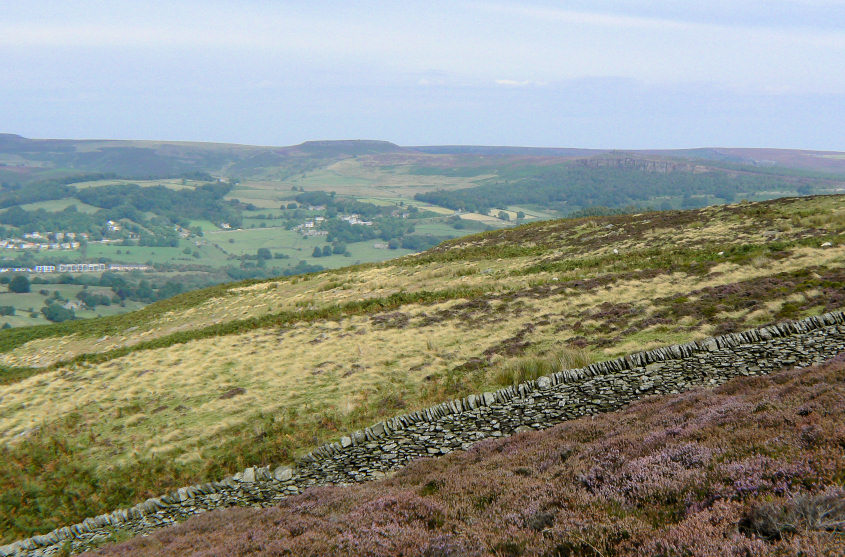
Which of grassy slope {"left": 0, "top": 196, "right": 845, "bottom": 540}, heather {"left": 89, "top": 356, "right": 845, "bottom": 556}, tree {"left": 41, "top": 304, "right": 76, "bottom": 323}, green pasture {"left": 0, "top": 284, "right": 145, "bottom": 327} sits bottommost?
green pasture {"left": 0, "top": 284, "right": 145, "bottom": 327}

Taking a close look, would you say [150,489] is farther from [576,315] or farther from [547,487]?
[576,315]

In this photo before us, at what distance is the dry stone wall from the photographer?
12930mm

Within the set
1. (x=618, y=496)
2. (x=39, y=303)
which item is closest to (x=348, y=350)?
(x=618, y=496)

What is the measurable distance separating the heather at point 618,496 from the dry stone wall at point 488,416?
1.93 m

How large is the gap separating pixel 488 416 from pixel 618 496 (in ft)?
26.4

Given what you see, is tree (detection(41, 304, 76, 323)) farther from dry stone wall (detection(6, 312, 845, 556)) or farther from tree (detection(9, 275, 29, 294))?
dry stone wall (detection(6, 312, 845, 556))

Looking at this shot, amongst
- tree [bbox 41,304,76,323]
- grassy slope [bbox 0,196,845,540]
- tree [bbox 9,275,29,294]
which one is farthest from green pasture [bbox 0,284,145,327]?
grassy slope [bbox 0,196,845,540]

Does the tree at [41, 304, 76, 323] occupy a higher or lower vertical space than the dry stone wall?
lower

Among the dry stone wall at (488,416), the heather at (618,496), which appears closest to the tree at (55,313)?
the dry stone wall at (488,416)

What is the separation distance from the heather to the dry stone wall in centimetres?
193

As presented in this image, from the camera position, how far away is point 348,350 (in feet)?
84.7

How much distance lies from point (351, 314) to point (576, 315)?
52.2 feet

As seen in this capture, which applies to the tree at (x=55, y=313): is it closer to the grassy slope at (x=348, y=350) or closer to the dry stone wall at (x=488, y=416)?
the grassy slope at (x=348, y=350)

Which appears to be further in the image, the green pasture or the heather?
the green pasture
